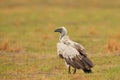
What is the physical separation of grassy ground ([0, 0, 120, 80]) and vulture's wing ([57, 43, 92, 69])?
0.93 feet

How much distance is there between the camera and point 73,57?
50.5 ft

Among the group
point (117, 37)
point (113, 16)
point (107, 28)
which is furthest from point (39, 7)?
point (117, 37)

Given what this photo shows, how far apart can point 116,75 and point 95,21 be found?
19509 millimetres

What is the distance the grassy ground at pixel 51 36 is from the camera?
54.5ft

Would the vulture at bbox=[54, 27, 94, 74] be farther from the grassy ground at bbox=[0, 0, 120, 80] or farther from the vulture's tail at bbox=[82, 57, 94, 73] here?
the grassy ground at bbox=[0, 0, 120, 80]

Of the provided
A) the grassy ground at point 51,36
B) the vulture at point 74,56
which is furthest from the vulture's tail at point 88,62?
the grassy ground at point 51,36

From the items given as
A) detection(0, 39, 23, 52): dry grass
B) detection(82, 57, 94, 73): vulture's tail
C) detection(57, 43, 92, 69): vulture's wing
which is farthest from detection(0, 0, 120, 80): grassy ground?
detection(57, 43, 92, 69): vulture's wing

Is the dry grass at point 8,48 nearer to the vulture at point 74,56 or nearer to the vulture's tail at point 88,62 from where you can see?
the vulture at point 74,56

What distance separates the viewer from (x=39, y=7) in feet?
131

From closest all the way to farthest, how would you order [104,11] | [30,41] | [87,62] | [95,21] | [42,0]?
[87,62], [30,41], [95,21], [104,11], [42,0]

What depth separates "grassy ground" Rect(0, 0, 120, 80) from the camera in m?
16.6

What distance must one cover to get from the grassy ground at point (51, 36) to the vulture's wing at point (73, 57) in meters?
0.28

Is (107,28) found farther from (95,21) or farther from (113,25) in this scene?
(95,21)

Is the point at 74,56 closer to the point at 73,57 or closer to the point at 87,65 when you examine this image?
the point at 73,57
